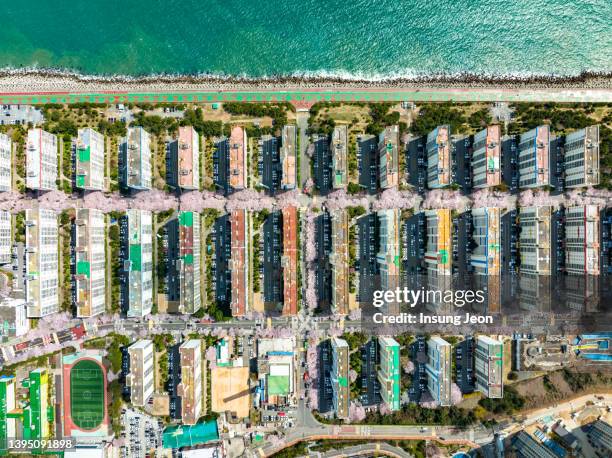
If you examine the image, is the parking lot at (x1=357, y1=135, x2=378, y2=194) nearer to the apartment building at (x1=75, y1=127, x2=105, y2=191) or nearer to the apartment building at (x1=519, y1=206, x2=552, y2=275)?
the apartment building at (x1=519, y1=206, x2=552, y2=275)

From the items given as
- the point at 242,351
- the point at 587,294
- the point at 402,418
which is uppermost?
the point at 587,294

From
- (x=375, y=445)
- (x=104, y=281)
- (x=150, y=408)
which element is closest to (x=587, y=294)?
(x=375, y=445)

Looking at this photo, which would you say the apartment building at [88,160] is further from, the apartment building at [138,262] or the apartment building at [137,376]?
the apartment building at [137,376]

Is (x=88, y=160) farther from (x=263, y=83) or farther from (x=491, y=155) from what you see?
(x=491, y=155)

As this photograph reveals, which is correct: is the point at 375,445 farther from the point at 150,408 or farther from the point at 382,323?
the point at 150,408

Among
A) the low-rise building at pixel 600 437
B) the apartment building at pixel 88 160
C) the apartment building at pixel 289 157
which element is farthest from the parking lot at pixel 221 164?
the low-rise building at pixel 600 437
